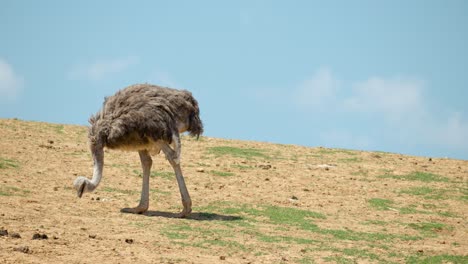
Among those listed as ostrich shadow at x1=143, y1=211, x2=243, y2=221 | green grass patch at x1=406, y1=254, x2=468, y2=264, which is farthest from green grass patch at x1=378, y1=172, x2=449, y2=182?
green grass patch at x1=406, y1=254, x2=468, y2=264

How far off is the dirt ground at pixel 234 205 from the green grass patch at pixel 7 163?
34 mm

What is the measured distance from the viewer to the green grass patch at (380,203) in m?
15.1

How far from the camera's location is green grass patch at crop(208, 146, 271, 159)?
19.6 metres

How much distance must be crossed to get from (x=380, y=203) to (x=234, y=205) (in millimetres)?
Result: 3352

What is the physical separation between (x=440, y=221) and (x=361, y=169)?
4896mm

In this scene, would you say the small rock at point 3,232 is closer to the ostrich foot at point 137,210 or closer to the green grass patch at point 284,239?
the ostrich foot at point 137,210

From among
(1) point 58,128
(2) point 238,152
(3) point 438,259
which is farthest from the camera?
(1) point 58,128

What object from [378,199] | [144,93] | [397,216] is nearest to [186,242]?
[144,93]

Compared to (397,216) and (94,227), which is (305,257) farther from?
(397,216)

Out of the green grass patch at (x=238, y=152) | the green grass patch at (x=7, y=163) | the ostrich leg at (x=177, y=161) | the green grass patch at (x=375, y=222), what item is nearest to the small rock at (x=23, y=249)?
the ostrich leg at (x=177, y=161)

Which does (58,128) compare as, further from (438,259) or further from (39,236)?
(438,259)

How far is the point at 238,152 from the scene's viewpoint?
20.1 metres

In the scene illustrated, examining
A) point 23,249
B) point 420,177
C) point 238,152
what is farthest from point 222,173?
point 23,249

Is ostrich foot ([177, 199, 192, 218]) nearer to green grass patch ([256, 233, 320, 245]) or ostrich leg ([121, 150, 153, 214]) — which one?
ostrich leg ([121, 150, 153, 214])
